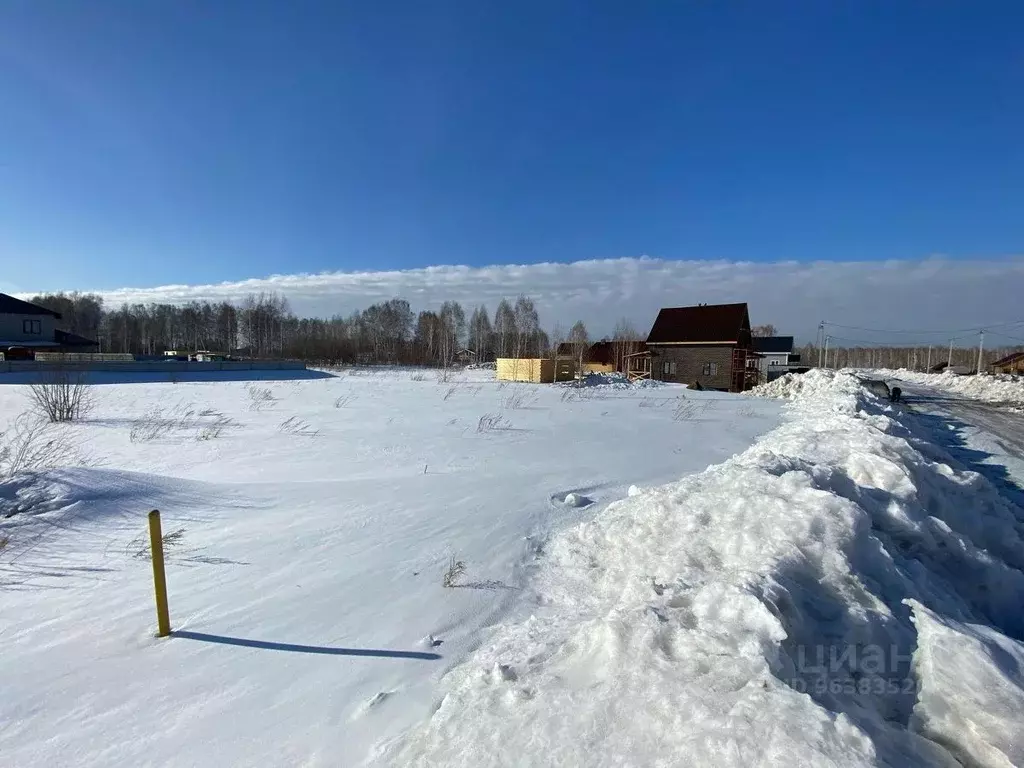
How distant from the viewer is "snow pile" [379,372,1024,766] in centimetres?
208

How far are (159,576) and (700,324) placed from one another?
39.1 meters

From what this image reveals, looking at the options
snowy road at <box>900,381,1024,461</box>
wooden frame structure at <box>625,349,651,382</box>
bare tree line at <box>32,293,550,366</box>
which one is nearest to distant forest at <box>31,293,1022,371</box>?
bare tree line at <box>32,293,550,366</box>

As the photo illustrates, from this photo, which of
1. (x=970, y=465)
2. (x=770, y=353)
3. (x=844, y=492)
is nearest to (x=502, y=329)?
(x=770, y=353)

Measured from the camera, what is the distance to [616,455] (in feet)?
30.4

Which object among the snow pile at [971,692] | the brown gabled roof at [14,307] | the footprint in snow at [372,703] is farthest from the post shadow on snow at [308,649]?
the brown gabled roof at [14,307]

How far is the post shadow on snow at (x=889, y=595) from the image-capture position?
2498 mm

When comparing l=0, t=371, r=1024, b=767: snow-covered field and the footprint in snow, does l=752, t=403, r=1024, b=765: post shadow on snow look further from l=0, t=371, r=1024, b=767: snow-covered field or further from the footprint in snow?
the footprint in snow

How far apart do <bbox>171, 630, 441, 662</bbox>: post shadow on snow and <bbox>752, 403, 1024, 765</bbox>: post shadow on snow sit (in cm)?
204

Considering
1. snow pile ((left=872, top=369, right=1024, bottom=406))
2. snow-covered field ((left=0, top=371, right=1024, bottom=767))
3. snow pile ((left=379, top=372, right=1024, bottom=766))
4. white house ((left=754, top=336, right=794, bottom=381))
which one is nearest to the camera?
snow pile ((left=379, top=372, right=1024, bottom=766))

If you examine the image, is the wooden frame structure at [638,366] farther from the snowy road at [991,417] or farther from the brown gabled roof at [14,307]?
the brown gabled roof at [14,307]

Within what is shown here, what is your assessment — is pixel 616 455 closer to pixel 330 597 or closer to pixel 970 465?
pixel 330 597

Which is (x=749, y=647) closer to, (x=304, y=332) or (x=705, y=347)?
(x=705, y=347)

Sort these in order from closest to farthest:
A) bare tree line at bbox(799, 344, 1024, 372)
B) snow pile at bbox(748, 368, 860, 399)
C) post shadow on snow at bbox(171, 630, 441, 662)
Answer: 1. post shadow on snow at bbox(171, 630, 441, 662)
2. snow pile at bbox(748, 368, 860, 399)
3. bare tree line at bbox(799, 344, 1024, 372)

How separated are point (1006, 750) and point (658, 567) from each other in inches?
77.7
